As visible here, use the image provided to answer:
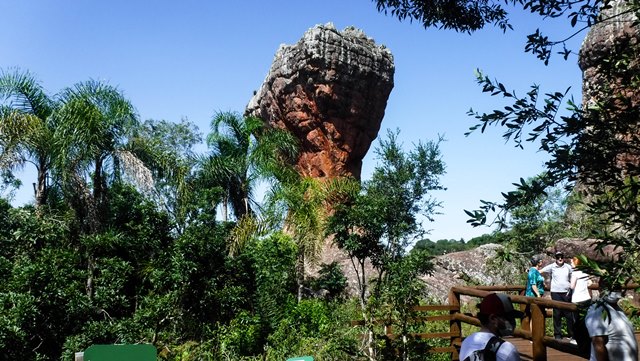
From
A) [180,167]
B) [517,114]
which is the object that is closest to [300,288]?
[180,167]

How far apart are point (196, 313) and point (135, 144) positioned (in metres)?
3.85

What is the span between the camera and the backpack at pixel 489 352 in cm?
290

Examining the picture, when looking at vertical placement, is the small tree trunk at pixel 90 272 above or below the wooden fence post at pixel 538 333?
above

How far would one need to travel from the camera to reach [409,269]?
38.2 ft

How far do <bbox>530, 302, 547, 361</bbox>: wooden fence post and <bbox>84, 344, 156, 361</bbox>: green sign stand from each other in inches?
122

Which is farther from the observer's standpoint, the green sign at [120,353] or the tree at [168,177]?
the tree at [168,177]

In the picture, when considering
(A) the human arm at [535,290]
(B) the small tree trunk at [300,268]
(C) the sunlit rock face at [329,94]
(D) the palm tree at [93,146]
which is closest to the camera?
(A) the human arm at [535,290]

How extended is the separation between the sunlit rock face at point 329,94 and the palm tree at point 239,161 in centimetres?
891

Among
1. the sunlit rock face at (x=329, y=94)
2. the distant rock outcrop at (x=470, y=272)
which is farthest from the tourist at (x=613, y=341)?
the sunlit rock face at (x=329, y=94)

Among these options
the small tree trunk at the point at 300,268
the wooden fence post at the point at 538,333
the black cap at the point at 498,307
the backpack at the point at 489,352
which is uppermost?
the small tree trunk at the point at 300,268

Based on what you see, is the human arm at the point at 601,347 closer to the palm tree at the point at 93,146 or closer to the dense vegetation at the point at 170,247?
the dense vegetation at the point at 170,247

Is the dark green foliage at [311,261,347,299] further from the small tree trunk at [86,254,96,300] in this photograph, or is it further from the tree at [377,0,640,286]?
the tree at [377,0,640,286]

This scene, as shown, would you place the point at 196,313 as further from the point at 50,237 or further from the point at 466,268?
the point at 466,268

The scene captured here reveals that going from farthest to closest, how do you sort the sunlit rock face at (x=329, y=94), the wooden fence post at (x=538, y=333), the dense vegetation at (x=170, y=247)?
the sunlit rock face at (x=329, y=94), the dense vegetation at (x=170, y=247), the wooden fence post at (x=538, y=333)
